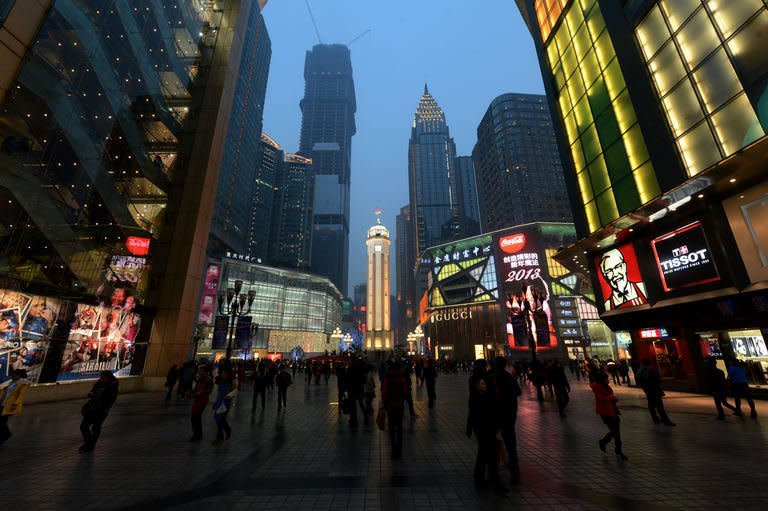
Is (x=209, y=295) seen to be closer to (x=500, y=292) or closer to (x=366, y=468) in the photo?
(x=500, y=292)

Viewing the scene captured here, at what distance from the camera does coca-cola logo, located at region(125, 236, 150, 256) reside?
21797 mm

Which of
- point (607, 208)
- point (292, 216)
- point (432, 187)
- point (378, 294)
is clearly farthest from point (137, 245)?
point (432, 187)

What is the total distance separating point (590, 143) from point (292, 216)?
463 ft

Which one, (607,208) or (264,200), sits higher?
(264,200)

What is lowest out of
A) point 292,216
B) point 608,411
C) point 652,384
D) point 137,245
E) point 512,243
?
point 608,411

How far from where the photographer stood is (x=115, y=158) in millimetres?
24062

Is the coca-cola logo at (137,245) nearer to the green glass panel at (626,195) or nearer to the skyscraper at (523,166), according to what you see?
the green glass panel at (626,195)

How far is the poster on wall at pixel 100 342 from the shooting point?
16.8 metres

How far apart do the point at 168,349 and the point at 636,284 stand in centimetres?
2988

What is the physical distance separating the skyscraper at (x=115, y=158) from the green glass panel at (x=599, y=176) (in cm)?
2785

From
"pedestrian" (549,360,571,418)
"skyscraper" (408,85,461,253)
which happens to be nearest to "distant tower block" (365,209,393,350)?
"pedestrian" (549,360,571,418)

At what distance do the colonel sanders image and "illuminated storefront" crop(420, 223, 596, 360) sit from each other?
35.6 m

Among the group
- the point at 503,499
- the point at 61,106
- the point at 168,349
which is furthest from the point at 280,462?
the point at 61,106

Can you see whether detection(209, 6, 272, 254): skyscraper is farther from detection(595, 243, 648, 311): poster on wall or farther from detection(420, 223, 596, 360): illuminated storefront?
detection(595, 243, 648, 311): poster on wall
